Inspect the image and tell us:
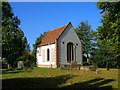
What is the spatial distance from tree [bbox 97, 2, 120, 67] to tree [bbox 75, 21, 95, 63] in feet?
161

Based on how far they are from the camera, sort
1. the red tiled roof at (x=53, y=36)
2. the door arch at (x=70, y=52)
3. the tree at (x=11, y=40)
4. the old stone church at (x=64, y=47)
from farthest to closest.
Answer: the door arch at (x=70, y=52) < the red tiled roof at (x=53, y=36) < the old stone church at (x=64, y=47) < the tree at (x=11, y=40)

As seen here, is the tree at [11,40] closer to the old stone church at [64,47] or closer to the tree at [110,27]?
the old stone church at [64,47]

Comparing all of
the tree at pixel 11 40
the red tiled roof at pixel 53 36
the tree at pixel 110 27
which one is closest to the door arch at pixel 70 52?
the red tiled roof at pixel 53 36

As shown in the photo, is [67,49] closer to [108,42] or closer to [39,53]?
[39,53]

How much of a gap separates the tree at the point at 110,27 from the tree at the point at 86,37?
49.1m

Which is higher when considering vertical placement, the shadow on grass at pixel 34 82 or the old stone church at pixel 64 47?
the old stone church at pixel 64 47

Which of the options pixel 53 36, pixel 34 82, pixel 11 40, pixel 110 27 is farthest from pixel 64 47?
pixel 110 27

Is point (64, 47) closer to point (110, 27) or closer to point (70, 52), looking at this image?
point (70, 52)

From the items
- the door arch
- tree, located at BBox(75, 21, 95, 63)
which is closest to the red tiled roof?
the door arch

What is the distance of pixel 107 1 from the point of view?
26031 mm

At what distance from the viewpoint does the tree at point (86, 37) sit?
261 feet

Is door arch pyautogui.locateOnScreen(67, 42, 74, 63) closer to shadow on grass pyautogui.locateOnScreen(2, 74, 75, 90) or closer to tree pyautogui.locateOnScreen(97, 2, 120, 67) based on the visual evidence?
shadow on grass pyautogui.locateOnScreen(2, 74, 75, 90)

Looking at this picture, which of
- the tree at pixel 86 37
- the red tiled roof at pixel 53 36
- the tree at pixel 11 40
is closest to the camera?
the tree at pixel 11 40

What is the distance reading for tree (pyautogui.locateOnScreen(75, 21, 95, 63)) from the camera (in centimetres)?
7962
